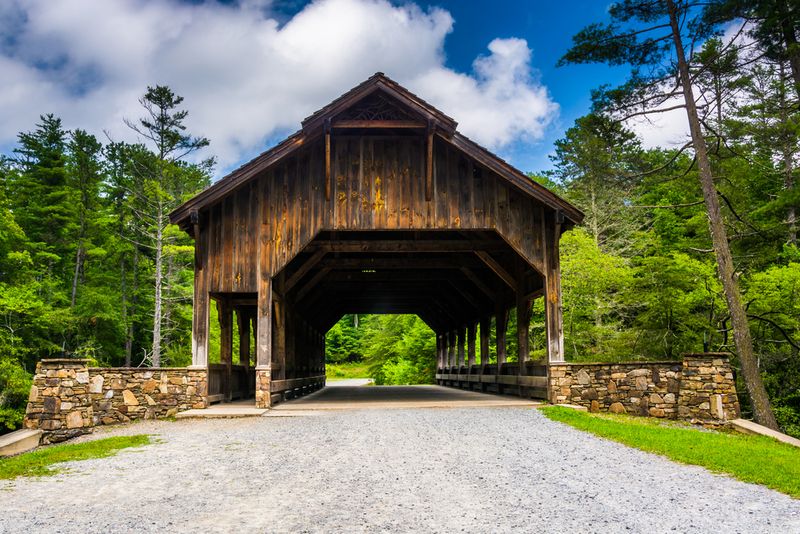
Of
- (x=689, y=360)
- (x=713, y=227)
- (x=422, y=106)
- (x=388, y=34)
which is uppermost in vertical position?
(x=388, y=34)

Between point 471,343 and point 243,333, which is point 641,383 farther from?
point 471,343

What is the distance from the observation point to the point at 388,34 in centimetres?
2556

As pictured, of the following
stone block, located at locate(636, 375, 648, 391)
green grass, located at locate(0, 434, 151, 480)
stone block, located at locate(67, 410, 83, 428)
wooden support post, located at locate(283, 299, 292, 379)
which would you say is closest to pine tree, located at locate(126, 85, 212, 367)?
wooden support post, located at locate(283, 299, 292, 379)

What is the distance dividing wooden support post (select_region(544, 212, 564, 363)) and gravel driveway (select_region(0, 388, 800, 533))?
3.97 m

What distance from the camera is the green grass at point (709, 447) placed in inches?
239

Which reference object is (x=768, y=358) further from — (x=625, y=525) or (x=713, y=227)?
(x=625, y=525)

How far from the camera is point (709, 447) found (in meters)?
7.73

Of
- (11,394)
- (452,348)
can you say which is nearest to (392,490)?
(11,394)

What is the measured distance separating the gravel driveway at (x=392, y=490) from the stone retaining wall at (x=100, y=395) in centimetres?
201

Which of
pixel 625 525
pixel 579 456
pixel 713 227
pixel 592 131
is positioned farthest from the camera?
pixel 592 131

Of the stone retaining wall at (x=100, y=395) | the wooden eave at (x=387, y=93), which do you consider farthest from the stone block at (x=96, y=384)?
the wooden eave at (x=387, y=93)

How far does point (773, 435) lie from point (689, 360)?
2.10 meters

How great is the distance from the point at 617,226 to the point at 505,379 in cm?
1147

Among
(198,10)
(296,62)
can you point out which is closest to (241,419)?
(198,10)
